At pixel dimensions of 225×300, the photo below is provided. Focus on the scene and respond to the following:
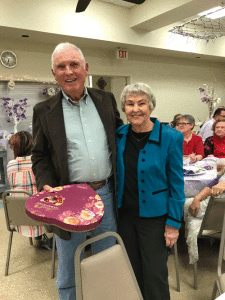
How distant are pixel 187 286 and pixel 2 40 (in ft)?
15.9

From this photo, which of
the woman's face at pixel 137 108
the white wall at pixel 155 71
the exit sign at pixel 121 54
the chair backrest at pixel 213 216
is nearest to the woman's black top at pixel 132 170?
the woman's face at pixel 137 108

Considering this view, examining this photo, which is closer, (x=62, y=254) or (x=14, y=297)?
(x=62, y=254)

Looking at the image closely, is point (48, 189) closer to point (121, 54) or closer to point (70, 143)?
point (70, 143)

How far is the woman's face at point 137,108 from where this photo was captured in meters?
1.31

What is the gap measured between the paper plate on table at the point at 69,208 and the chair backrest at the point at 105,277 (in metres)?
0.09

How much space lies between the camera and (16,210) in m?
2.08

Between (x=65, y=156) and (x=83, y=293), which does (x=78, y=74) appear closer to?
(x=65, y=156)

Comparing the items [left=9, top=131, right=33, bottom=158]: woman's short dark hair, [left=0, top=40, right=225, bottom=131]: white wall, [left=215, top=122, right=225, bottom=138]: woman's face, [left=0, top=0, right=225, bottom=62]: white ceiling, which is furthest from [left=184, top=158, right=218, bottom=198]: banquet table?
[left=0, top=40, right=225, bottom=131]: white wall

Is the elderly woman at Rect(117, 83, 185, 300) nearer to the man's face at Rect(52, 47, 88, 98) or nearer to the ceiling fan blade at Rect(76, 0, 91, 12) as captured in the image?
the man's face at Rect(52, 47, 88, 98)

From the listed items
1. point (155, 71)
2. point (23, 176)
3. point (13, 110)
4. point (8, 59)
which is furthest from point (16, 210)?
point (155, 71)

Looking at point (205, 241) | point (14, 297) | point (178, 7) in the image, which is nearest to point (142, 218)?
point (14, 297)

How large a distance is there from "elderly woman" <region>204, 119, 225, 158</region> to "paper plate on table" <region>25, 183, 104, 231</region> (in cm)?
241

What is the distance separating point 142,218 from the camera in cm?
140

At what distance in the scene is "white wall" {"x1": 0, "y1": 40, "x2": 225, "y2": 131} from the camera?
Result: 4.94m
